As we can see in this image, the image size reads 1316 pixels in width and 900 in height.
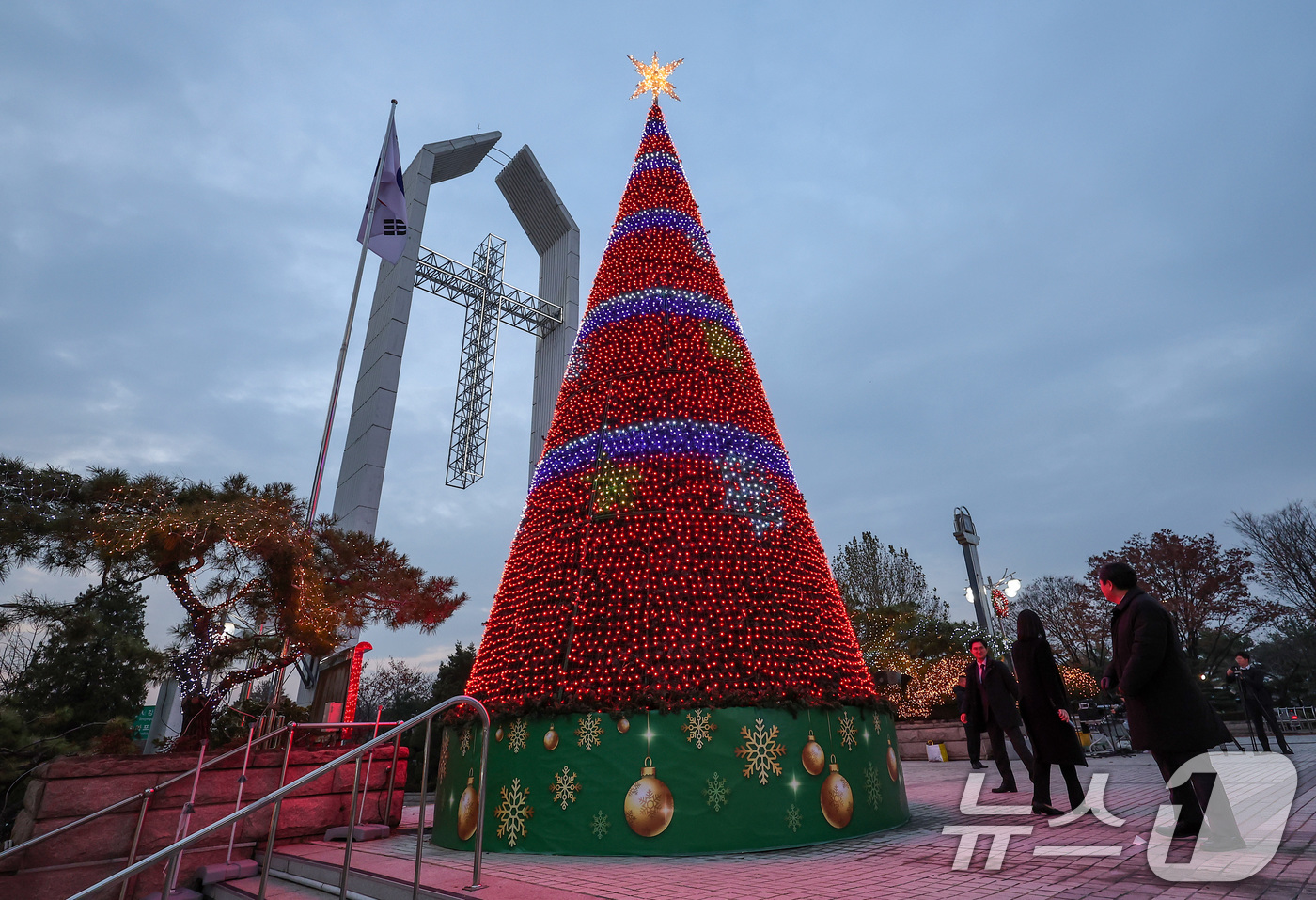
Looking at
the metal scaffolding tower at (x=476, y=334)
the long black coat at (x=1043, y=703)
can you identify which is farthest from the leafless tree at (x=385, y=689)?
the long black coat at (x=1043, y=703)

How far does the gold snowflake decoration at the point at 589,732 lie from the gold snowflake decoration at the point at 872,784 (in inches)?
98.5

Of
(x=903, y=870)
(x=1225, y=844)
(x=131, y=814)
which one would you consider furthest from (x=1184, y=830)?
(x=131, y=814)

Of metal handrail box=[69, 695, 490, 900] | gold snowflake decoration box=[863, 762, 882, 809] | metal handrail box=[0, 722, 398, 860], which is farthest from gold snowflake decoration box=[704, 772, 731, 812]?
metal handrail box=[0, 722, 398, 860]

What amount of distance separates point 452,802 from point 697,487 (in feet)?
12.5

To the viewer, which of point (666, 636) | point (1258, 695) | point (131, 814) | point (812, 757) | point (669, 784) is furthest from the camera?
point (1258, 695)

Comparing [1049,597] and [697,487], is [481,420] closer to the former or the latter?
[697,487]

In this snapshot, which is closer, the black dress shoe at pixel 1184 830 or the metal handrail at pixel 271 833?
the metal handrail at pixel 271 833

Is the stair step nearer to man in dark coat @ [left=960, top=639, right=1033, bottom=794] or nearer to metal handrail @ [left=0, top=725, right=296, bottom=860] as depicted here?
metal handrail @ [left=0, top=725, right=296, bottom=860]

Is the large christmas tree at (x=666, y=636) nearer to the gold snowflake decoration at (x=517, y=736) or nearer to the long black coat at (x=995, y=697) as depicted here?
the gold snowflake decoration at (x=517, y=736)

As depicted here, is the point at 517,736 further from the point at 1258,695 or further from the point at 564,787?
the point at 1258,695

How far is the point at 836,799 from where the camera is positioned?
5.51m

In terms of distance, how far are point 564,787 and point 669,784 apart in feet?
2.90

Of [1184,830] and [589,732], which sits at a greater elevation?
[589,732]

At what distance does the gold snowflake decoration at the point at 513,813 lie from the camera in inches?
211
